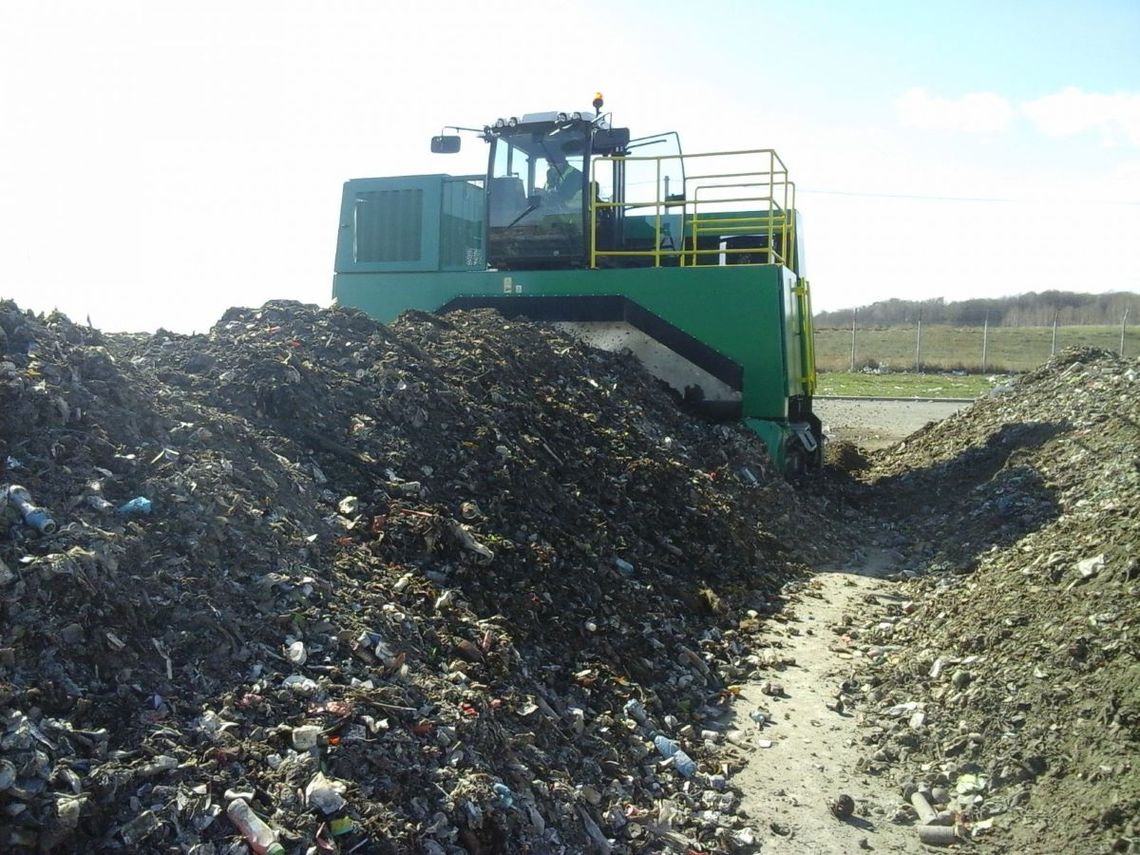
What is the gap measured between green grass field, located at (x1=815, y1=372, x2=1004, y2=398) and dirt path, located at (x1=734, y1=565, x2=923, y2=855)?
19567 millimetres

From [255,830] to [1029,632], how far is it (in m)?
4.11

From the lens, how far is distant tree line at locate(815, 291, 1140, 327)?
4150 centimetres

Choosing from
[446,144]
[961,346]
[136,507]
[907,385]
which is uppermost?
[446,144]

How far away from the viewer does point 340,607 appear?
416 cm

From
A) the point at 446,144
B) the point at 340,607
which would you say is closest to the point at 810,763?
the point at 340,607

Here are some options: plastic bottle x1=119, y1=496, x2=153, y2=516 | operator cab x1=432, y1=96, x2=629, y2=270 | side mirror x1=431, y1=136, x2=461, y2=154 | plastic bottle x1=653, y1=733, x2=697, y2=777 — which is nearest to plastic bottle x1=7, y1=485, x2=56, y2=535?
plastic bottle x1=119, y1=496, x2=153, y2=516

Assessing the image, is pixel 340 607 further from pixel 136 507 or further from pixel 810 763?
pixel 810 763

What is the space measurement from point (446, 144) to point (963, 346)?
29.2 m

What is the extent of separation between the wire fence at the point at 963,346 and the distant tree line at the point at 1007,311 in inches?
99.5

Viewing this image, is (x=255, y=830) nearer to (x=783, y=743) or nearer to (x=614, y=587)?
(x=783, y=743)

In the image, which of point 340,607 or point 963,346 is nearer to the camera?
point 340,607

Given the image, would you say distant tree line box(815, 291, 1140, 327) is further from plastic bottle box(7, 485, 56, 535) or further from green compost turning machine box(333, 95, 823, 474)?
plastic bottle box(7, 485, 56, 535)

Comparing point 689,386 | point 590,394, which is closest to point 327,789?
point 590,394

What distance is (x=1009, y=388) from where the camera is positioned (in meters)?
13.2
